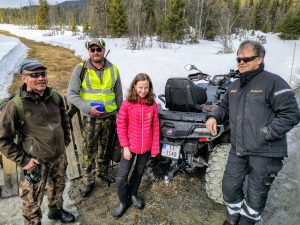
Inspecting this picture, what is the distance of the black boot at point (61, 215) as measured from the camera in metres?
3.04

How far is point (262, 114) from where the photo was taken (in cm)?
247

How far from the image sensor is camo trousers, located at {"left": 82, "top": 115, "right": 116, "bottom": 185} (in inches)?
133

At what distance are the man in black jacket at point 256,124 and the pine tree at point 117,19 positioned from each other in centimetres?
2721

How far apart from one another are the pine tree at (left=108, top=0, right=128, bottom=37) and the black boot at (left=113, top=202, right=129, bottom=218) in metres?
26.9

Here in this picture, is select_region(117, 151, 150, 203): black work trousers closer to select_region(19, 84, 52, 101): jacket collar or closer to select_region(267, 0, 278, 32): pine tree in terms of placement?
select_region(19, 84, 52, 101): jacket collar

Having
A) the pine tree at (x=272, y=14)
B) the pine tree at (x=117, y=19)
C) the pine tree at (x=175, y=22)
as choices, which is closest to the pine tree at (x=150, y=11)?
the pine tree at (x=117, y=19)

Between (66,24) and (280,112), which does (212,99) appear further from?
(66,24)

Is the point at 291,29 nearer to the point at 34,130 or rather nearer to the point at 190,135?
the point at 190,135

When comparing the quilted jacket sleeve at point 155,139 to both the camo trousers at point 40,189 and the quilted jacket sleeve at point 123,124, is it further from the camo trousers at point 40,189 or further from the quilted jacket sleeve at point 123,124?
the camo trousers at point 40,189

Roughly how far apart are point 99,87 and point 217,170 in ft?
5.59

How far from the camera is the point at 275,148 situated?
2494mm

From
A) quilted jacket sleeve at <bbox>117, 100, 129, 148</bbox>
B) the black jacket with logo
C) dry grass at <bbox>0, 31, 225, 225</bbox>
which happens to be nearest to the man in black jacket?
the black jacket with logo

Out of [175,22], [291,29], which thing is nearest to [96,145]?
[175,22]

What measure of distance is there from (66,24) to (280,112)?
81217mm
